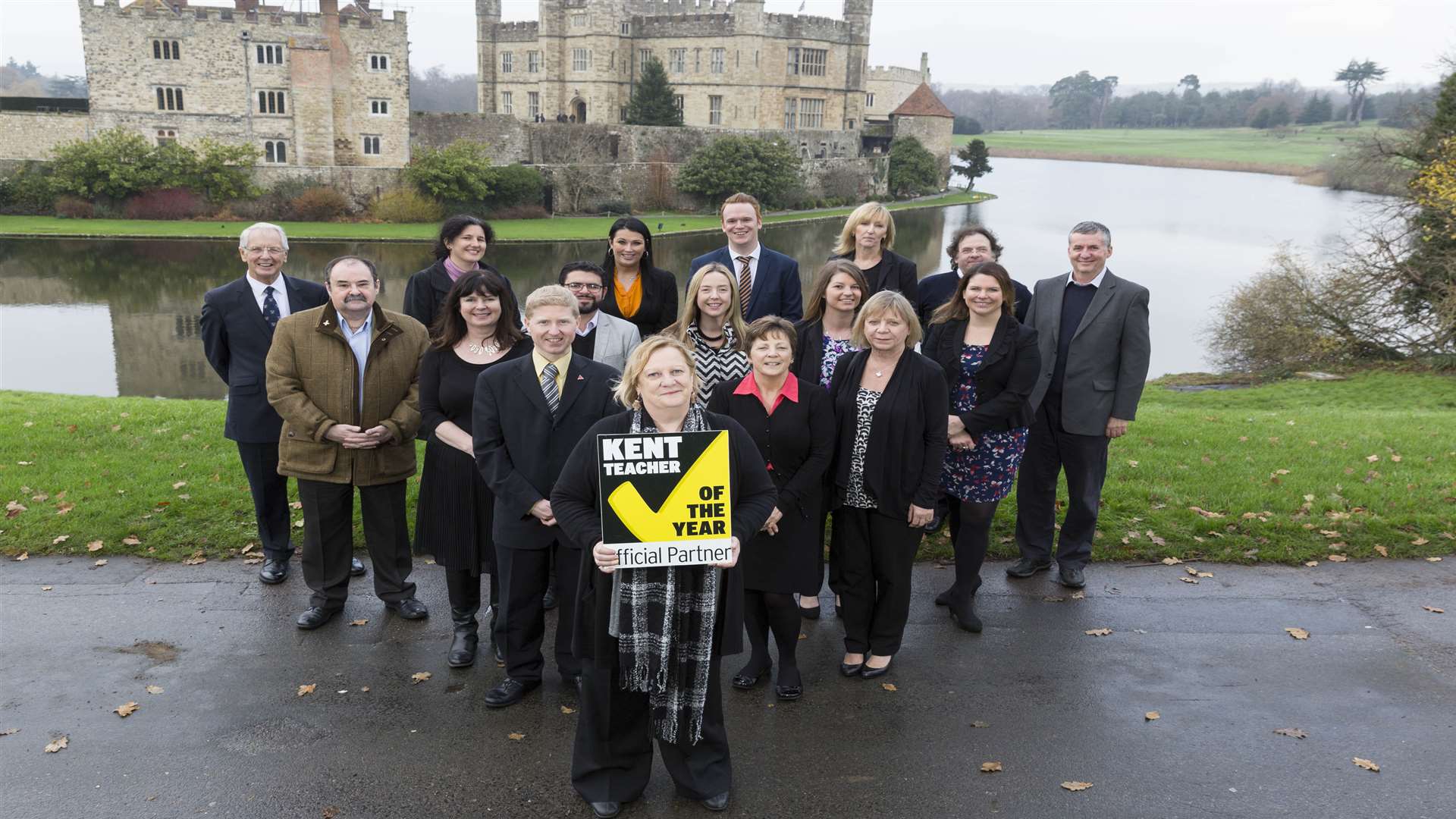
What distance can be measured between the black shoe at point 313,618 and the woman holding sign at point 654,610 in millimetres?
2393

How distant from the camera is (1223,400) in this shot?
1736 centimetres

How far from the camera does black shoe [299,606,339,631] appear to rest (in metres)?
5.90

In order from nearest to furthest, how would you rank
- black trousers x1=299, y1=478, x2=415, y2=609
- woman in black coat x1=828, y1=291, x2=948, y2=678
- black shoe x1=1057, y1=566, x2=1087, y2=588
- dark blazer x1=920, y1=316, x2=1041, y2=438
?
woman in black coat x1=828, y1=291, x2=948, y2=678
dark blazer x1=920, y1=316, x2=1041, y2=438
black trousers x1=299, y1=478, x2=415, y2=609
black shoe x1=1057, y1=566, x2=1087, y2=588

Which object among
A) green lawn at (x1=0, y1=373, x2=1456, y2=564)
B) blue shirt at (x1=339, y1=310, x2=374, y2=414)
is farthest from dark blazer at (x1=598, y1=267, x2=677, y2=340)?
green lawn at (x1=0, y1=373, x2=1456, y2=564)

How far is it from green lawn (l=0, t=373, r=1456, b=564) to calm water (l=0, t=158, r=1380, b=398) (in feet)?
37.0

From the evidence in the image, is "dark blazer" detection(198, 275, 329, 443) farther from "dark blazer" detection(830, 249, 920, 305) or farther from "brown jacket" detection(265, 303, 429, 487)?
"dark blazer" detection(830, 249, 920, 305)

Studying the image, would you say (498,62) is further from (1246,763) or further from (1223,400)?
(1246,763)

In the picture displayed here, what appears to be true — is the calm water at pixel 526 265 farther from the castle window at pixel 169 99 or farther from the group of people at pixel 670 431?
the group of people at pixel 670 431

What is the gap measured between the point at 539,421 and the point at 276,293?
9.12ft

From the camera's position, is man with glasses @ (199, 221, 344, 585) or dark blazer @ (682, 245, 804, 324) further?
dark blazer @ (682, 245, 804, 324)

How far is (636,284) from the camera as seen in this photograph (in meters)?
6.88

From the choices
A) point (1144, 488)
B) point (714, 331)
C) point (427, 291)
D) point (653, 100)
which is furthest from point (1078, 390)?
point (653, 100)

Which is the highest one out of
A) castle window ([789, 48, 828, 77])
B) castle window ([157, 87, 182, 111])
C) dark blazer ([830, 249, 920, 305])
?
castle window ([789, 48, 828, 77])

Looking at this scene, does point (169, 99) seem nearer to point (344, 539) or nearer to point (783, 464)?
point (344, 539)
